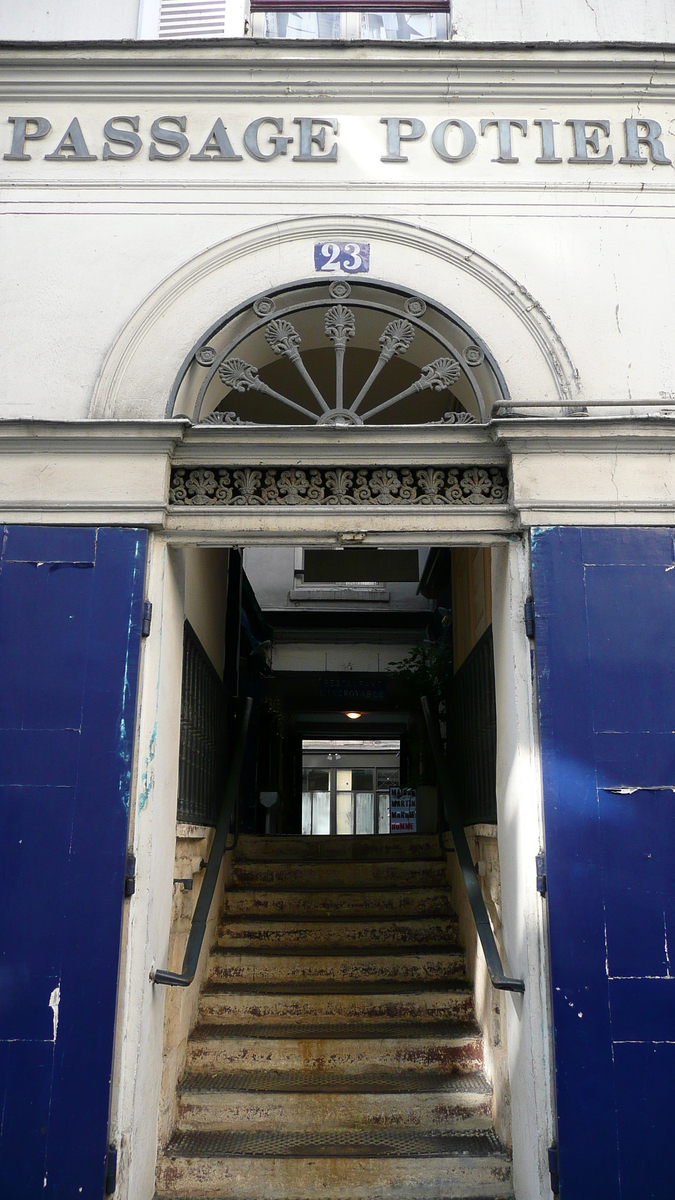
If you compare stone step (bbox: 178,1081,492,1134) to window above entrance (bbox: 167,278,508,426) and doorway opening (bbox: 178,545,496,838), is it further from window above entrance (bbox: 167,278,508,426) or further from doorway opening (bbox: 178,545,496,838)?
window above entrance (bbox: 167,278,508,426)

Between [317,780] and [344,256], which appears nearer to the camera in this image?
[344,256]

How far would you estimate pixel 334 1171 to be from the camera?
407 cm

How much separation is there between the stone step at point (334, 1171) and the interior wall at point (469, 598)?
2674 millimetres

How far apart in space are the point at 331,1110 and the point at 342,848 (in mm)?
2409

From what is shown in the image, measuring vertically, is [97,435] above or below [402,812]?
above

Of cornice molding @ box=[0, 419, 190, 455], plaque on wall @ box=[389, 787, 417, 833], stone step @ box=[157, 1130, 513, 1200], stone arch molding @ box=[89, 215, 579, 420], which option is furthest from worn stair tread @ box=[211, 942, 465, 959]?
plaque on wall @ box=[389, 787, 417, 833]

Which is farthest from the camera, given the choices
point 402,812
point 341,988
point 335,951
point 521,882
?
point 402,812

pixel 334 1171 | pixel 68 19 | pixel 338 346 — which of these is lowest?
pixel 334 1171

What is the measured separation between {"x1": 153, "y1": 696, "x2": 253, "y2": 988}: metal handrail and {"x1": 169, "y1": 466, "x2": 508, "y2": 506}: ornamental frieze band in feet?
7.01

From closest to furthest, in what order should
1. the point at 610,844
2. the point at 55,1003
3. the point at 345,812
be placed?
the point at 55,1003
the point at 610,844
the point at 345,812

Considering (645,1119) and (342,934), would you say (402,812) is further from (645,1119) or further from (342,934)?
(645,1119)

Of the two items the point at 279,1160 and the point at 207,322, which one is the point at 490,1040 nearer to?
the point at 279,1160

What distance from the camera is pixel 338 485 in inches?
165

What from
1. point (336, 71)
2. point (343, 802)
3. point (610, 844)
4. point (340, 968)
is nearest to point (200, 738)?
point (340, 968)
